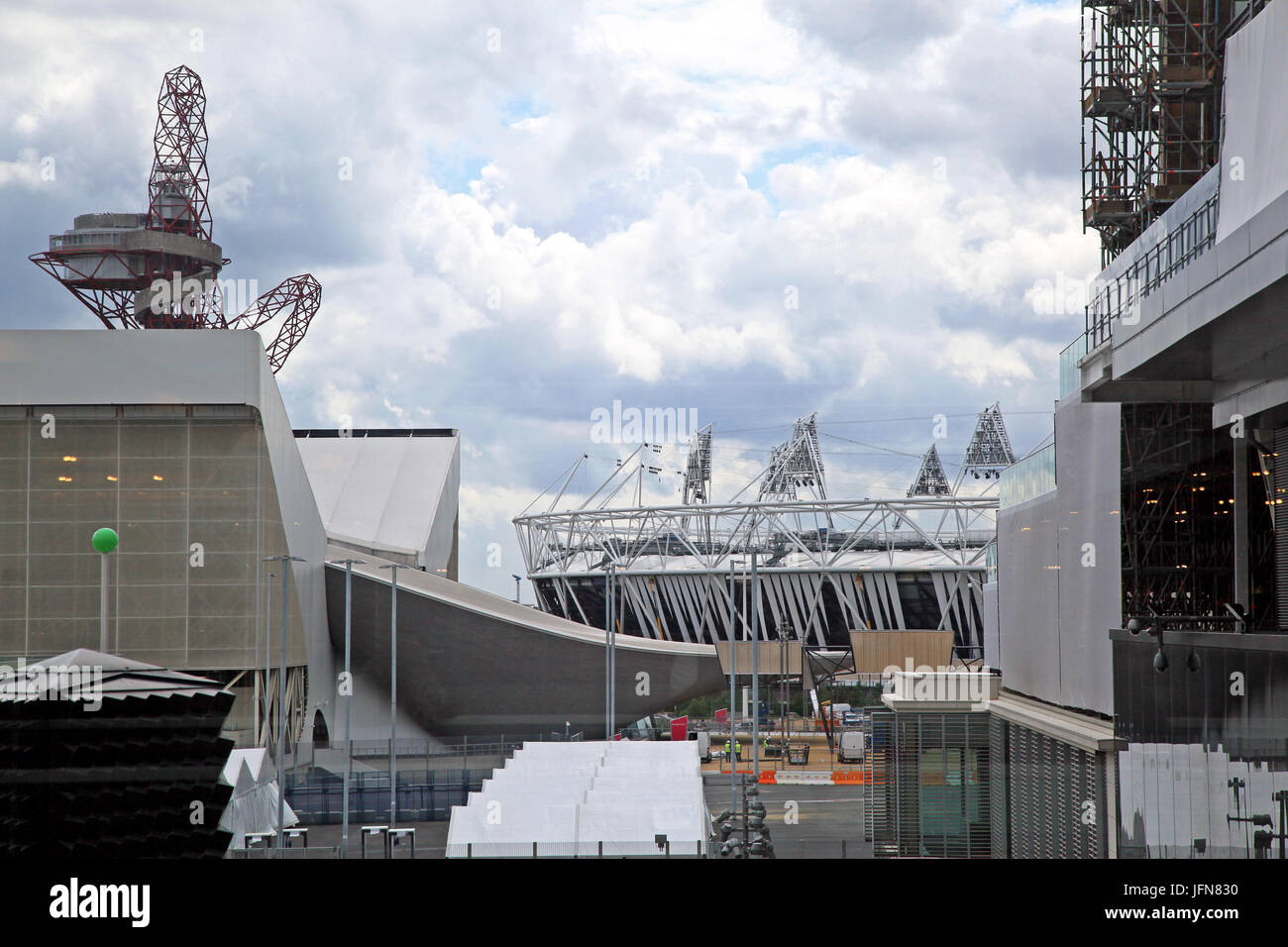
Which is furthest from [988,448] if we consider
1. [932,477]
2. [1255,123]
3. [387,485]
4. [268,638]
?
[1255,123]

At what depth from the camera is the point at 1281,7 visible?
1112 cm

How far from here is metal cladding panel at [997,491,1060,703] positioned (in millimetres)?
19891

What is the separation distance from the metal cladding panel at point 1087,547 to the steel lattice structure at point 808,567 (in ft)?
149

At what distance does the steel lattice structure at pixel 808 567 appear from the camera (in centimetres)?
6756

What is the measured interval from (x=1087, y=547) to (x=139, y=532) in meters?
21.3

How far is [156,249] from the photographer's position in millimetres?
29609

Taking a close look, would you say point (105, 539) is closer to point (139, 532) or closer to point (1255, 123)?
point (139, 532)

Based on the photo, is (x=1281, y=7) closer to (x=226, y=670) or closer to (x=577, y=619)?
(x=226, y=670)

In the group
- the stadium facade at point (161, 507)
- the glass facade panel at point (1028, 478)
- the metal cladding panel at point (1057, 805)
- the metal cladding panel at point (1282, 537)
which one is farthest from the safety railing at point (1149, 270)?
the stadium facade at point (161, 507)

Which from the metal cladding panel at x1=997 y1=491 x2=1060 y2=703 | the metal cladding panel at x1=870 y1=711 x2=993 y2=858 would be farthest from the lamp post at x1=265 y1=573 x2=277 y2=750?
the metal cladding panel at x1=997 y1=491 x2=1060 y2=703

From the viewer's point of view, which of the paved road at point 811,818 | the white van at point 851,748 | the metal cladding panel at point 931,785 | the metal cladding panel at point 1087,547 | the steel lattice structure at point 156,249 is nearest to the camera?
the paved road at point 811,818

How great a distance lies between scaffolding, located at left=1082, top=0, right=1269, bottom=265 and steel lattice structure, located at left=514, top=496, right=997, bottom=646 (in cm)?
4102

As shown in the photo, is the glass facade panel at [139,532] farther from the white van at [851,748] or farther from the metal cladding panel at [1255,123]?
the metal cladding panel at [1255,123]
